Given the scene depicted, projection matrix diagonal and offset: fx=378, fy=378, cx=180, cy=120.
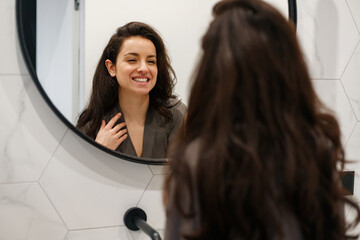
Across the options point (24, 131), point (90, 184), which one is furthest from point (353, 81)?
point (24, 131)

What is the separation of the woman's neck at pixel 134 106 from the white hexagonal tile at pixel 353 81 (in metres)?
0.61

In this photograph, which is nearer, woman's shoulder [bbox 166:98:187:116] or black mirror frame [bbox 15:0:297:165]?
black mirror frame [bbox 15:0:297:165]

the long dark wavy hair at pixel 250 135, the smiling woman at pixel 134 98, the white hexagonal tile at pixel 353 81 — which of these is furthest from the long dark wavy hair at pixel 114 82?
the white hexagonal tile at pixel 353 81

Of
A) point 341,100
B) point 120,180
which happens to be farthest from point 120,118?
point 341,100

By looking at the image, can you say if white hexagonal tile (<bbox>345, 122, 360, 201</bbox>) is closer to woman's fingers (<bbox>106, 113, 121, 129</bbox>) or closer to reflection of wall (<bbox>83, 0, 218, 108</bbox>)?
reflection of wall (<bbox>83, 0, 218, 108</bbox>)

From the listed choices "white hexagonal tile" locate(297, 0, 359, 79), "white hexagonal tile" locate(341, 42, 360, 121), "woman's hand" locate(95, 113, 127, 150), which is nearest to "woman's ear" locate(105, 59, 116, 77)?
"woman's hand" locate(95, 113, 127, 150)

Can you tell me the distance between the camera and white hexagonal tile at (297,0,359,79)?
1.08 meters

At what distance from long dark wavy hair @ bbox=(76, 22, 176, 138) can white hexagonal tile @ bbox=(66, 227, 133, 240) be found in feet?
0.77

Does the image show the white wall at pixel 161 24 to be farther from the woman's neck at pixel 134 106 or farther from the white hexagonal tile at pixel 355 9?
the white hexagonal tile at pixel 355 9

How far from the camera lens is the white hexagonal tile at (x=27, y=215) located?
858 millimetres

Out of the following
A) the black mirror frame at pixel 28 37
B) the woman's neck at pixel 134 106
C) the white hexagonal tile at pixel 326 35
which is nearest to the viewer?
the black mirror frame at pixel 28 37

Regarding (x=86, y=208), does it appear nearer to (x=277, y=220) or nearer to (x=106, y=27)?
(x=106, y=27)

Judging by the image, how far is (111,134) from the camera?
0.91 m

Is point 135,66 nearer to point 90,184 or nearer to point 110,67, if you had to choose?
point 110,67
